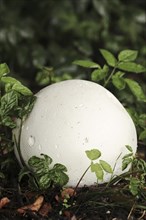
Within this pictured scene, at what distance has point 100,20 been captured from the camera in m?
3.39

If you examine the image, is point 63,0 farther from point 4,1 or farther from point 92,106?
point 92,106

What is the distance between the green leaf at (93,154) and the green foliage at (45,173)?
0.09 metres

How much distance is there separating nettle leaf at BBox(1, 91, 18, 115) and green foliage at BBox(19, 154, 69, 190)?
0.58ft

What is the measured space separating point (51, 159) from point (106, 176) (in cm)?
20

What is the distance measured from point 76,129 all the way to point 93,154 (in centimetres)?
11

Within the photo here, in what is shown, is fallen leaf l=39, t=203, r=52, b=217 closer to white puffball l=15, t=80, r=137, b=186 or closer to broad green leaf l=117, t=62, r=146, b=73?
white puffball l=15, t=80, r=137, b=186

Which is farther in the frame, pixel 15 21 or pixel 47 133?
pixel 15 21

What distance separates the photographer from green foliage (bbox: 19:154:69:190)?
1.64 m

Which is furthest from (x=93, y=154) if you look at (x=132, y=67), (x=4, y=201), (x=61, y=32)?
(x=61, y=32)

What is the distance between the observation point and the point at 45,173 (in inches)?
65.1

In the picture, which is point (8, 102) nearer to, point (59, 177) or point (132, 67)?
point (59, 177)

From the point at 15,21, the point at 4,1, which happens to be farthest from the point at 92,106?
the point at 4,1

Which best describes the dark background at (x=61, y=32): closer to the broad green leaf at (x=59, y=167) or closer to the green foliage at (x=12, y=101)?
the green foliage at (x=12, y=101)

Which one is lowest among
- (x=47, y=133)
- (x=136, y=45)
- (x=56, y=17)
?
(x=136, y=45)
